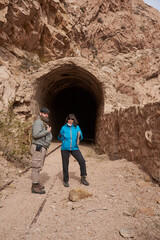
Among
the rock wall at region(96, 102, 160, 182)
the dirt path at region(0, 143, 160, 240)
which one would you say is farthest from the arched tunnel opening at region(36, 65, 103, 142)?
the dirt path at region(0, 143, 160, 240)

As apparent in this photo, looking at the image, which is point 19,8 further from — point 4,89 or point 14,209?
point 14,209

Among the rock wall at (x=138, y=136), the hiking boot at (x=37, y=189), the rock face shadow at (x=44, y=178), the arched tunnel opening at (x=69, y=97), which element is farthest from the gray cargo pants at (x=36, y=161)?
the arched tunnel opening at (x=69, y=97)

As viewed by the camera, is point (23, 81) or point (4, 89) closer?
point (4, 89)

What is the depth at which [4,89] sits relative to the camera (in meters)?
7.68

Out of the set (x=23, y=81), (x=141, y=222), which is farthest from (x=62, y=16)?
(x=141, y=222)

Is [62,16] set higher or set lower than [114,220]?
higher

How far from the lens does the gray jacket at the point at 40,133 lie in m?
3.77

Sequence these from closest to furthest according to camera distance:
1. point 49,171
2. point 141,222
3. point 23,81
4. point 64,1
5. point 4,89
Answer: point 141,222 < point 49,171 < point 4,89 < point 23,81 < point 64,1

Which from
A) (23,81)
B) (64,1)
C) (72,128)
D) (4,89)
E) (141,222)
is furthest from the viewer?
(64,1)

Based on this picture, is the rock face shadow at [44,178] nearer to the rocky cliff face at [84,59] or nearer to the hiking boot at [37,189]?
the hiking boot at [37,189]

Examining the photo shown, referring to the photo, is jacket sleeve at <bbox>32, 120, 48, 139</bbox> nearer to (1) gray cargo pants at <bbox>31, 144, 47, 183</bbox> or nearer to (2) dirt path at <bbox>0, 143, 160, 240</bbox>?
(1) gray cargo pants at <bbox>31, 144, 47, 183</bbox>

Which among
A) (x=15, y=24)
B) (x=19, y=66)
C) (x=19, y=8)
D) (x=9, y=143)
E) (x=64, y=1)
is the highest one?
(x=64, y=1)

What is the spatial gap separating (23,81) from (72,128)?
5735 millimetres

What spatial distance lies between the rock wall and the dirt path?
41cm
